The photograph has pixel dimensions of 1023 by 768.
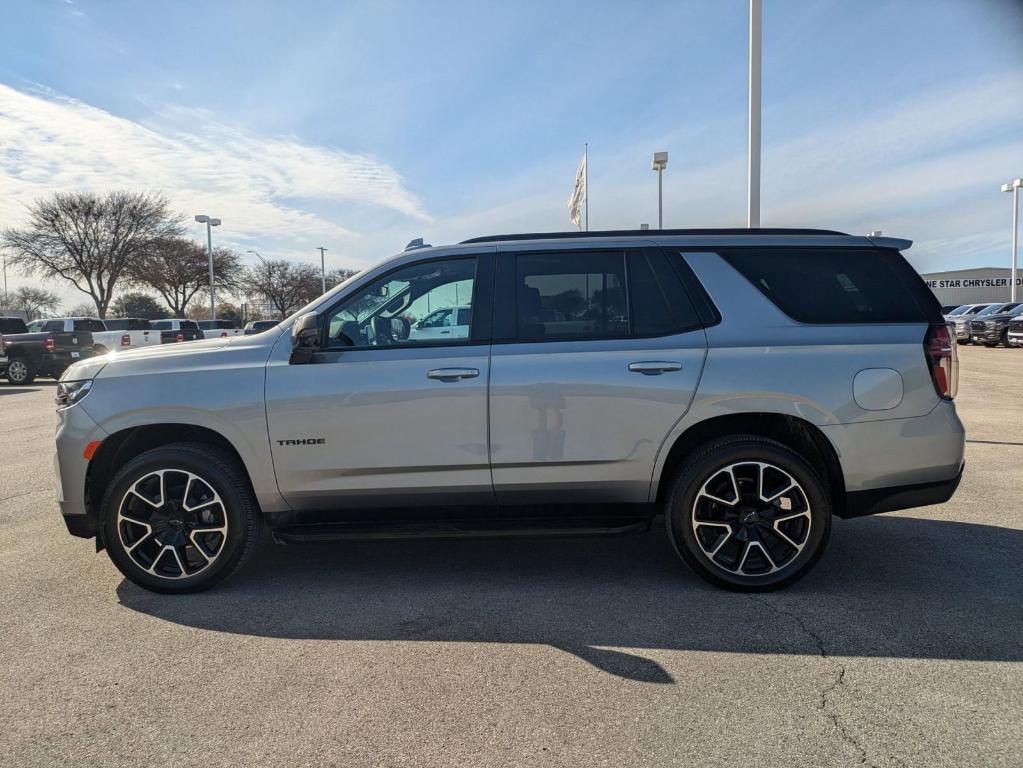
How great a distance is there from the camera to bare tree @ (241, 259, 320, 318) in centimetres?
6662

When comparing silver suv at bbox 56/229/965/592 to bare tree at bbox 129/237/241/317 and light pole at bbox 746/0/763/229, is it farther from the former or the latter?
bare tree at bbox 129/237/241/317

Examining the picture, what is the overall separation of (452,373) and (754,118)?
7630 millimetres

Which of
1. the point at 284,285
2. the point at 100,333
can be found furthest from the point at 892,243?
the point at 284,285

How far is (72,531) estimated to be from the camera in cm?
400

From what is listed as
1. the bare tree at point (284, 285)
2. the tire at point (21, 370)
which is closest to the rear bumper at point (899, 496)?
the tire at point (21, 370)

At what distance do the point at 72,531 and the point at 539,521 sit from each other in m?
2.64

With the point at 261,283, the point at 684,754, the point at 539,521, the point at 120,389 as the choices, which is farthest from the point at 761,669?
the point at 261,283

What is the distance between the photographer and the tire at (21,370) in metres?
18.4

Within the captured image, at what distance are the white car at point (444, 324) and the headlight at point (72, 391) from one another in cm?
185

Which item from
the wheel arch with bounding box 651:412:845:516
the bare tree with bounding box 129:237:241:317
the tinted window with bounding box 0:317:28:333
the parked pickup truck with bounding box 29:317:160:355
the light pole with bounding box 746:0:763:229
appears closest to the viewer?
the wheel arch with bounding box 651:412:845:516

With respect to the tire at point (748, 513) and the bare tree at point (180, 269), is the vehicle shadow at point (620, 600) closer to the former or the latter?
the tire at point (748, 513)

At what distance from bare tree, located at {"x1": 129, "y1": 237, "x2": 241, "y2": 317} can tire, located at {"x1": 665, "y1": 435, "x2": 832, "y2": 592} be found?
44569mm

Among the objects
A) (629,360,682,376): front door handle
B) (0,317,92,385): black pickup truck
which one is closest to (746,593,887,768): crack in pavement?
(629,360,682,376): front door handle

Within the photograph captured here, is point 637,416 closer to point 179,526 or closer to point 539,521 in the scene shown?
point 539,521
